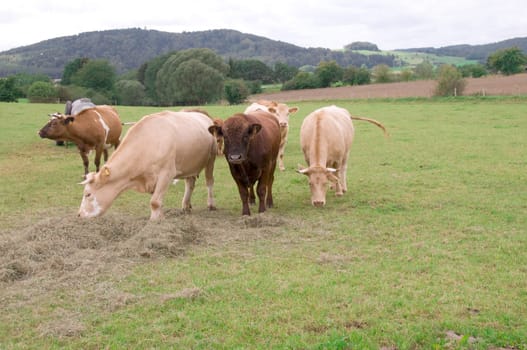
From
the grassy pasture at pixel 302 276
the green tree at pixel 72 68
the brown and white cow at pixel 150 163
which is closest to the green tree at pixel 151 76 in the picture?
the green tree at pixel 72 68

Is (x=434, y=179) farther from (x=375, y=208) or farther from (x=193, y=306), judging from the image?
(x=193, y=306)

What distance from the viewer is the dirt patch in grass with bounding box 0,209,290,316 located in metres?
5.63

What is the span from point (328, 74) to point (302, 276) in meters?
77.7

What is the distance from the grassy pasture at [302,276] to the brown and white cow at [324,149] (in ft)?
1.28

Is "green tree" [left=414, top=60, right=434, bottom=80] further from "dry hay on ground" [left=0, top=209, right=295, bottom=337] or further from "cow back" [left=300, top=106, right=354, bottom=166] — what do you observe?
"dry hay on ground" [left=0, top=209, right=295, bottom=337]

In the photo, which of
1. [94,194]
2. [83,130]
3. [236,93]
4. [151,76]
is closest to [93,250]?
[94,194]

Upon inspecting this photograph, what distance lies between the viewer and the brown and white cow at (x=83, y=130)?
45.0ft

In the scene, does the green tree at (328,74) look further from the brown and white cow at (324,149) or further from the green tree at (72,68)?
the brown and white cow at (324,149)

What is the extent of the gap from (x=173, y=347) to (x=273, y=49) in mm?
169312

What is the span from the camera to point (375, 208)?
955 centimetres

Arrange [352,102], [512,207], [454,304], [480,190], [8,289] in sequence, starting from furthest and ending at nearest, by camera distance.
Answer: [352,102], [480,190], [512,207], [8,289], [454,304]

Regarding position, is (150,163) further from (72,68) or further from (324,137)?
(72,68)

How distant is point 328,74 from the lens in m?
81.4

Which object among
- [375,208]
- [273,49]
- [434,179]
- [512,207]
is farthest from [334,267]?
[273,49]
